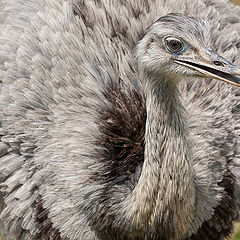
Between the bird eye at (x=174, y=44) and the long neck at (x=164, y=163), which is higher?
the bird eye at (x=174, y=44)

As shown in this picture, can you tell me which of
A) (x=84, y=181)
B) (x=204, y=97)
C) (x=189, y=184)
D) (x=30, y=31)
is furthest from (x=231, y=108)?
(x=30, y=31)

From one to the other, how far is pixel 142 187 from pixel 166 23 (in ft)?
3.18

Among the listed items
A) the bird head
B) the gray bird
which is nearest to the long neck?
the gray bird

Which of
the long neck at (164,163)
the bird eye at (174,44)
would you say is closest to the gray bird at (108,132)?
the long neck at (164,163)

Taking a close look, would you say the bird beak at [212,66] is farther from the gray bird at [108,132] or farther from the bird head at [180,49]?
the gray bird at [108,132]

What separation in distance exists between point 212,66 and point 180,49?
0.21m

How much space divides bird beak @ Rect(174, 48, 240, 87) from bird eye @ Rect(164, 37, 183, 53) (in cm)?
5

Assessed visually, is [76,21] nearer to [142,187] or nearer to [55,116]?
[55,116]

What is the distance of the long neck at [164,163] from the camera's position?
4.14m

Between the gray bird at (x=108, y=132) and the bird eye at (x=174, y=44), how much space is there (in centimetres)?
11

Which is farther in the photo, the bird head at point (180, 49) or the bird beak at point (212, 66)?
the bird head at point (180, 49)

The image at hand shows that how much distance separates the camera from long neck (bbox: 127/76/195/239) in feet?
13.6

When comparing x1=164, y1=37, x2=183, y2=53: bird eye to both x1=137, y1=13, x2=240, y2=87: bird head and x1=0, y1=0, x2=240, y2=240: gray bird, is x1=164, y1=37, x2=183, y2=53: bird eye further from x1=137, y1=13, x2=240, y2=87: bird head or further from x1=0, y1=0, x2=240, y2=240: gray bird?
x1=0, y1=0, x2=240, y2=240: gray bird

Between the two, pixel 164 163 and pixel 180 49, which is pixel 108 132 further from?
pixel 180 49
